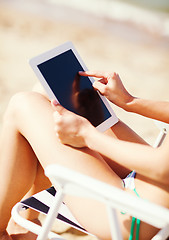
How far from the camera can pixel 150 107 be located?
185cm

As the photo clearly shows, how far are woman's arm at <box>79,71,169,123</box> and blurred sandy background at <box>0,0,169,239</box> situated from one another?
5.68 feet

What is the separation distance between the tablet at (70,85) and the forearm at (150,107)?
112mm

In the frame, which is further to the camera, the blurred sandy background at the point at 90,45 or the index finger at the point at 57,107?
the blurred sandy background at the point at 90,45

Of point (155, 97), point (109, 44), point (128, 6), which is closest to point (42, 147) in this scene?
point (155, 97)

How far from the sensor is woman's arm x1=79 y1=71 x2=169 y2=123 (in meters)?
1.83

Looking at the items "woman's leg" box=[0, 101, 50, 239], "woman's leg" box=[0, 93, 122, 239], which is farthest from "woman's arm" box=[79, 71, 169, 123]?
"woman's leg" box=[0, 101, 50, 239]

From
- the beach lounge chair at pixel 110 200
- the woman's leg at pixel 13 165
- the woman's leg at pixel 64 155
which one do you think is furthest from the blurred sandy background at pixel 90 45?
the beach lounge chair at pixel 110 200

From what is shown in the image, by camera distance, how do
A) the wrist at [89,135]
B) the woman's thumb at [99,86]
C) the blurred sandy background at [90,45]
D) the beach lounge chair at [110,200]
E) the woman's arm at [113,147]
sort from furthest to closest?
the blurred sandy background at [90,45] → the woman's thumb at [99,86] → the wrist at [89,135] → the woman's arm at [113,147] → the beach lounge chair at [110,200]

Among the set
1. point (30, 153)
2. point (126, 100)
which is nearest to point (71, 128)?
point (30, 153)

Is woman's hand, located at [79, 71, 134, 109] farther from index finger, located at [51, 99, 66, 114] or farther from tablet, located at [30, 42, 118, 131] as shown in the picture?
index finger, located at [51, 99, 66, 114]

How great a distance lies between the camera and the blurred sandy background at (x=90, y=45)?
15.0 ft

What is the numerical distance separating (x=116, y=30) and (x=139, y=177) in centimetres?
628

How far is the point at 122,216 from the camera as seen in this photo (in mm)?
1501

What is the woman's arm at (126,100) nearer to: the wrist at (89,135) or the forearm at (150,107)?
the forearm at (150,107)
